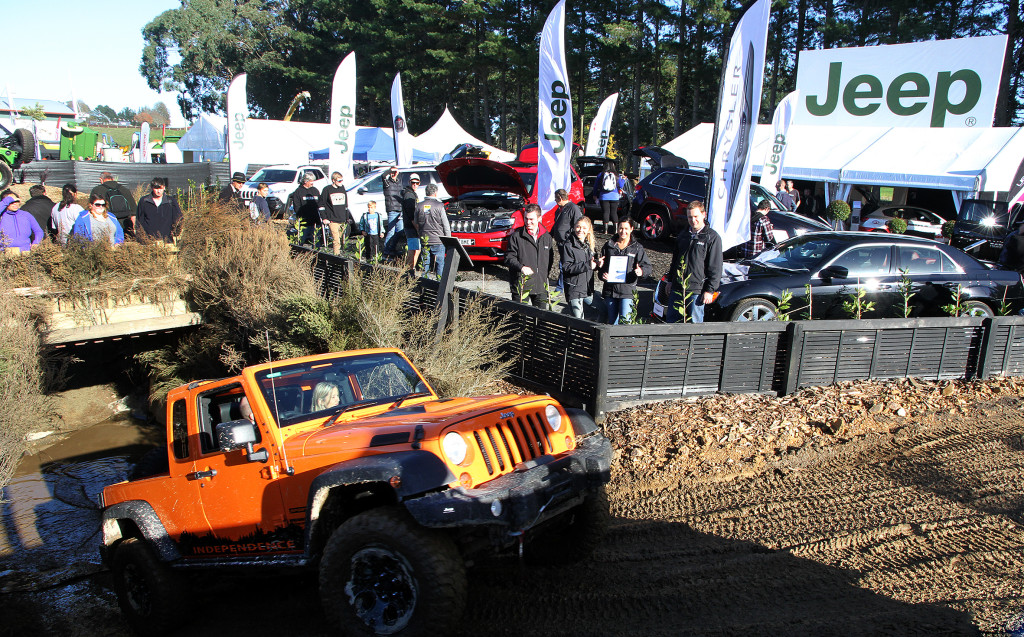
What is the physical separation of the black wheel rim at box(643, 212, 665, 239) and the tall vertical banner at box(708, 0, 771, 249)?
15.3ft

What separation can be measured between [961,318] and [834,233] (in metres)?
2.20

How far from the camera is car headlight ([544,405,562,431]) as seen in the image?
14.8ft

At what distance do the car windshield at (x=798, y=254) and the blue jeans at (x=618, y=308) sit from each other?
2.60 meters

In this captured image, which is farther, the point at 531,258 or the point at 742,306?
the point at 742,306

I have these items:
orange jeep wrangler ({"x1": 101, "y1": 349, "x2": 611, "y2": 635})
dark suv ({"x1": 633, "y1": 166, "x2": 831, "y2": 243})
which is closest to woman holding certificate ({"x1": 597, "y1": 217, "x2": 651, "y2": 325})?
orange jeep wrangler ({"x1": 101, "y1": 349, "x2": 611, "y2": 635})

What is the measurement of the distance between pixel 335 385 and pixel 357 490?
86cm

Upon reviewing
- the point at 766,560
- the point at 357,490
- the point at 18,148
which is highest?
the point at 18,148

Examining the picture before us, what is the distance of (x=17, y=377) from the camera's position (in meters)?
8.48

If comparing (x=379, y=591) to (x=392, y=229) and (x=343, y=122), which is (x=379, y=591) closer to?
(x=392, y=229)

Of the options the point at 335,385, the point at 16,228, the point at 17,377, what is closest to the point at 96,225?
the point at 16,228

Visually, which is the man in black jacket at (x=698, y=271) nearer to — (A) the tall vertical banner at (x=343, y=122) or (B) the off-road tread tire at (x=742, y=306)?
(B) the off-road tread tire at (x=742, y=306)

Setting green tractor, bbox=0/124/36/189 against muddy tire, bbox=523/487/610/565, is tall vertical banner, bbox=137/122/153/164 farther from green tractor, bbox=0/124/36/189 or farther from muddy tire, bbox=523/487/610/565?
muddy tire, bbox=523/487/610/565

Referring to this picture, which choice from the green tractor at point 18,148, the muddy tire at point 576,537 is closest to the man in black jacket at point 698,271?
the muddy tire at point 576,537

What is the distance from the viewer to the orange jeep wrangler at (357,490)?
3.72 metres
